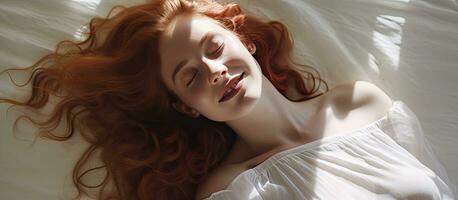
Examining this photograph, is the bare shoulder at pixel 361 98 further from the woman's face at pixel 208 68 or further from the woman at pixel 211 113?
the woman's face at pixel 208 68

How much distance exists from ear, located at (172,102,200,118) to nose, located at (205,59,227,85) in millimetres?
137

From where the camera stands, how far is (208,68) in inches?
49.1

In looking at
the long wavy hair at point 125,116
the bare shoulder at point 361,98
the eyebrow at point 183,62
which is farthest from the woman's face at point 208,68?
the bare shoulder at point 361,98

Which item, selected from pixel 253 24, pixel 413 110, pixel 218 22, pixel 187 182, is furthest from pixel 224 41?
pixel 413 110

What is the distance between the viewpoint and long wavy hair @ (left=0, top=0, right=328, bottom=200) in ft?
4.63

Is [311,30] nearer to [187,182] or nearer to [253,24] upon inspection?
[253,24]

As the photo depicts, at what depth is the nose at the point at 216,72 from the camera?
124cm

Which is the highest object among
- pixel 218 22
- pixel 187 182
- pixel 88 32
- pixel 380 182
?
pixel 218 22

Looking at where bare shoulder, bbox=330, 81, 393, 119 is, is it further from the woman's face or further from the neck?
the woman's face

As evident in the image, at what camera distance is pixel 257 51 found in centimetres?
153

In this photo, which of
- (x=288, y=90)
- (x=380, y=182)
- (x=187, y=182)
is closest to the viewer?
(x=380, y=182)

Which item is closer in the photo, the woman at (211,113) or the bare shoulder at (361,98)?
the woman at (211,113)

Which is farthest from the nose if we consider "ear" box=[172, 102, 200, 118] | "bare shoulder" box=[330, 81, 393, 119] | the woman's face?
"bare shoulder" box=[330, 81, 393, 119]

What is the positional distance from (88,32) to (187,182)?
0.43 m
